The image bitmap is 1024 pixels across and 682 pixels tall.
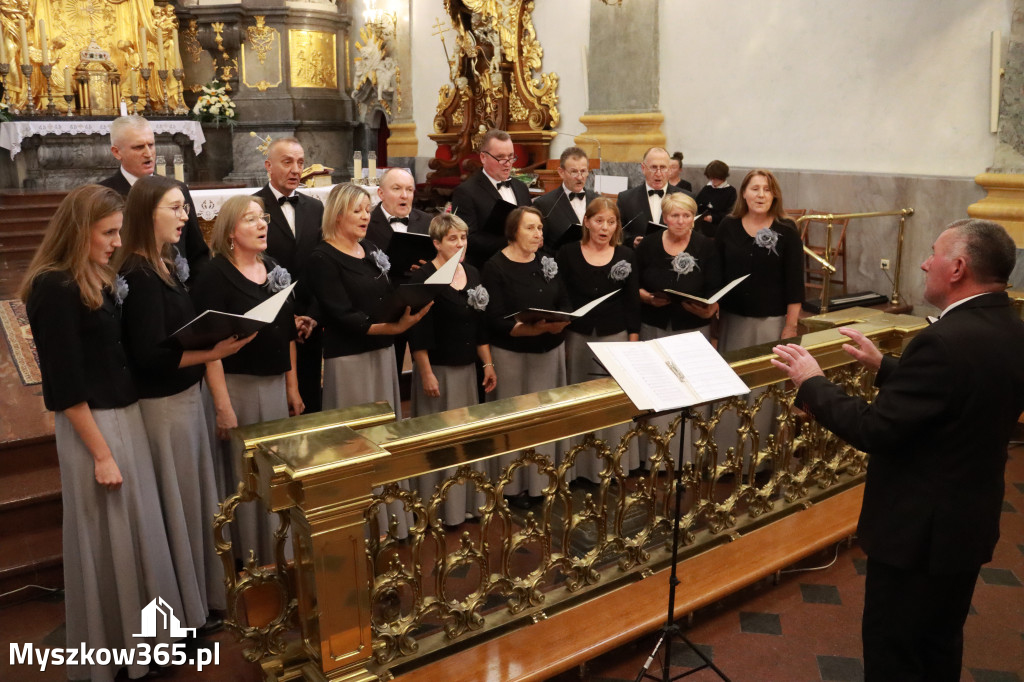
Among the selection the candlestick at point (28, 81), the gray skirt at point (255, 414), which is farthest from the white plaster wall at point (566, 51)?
the gray skirt at point (255, 414)

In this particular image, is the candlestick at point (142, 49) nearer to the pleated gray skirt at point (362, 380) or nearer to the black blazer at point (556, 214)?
the black blazer at point (556, 214)

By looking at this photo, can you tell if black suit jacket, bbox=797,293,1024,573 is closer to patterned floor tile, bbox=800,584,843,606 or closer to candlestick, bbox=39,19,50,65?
patterned floor tile, bbox=800,584,843,606

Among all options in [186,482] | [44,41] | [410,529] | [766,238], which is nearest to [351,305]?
[186,482]

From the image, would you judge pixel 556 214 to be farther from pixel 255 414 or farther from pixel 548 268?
pixel 255 414

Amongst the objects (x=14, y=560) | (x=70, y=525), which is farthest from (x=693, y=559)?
(x=14, y=560)

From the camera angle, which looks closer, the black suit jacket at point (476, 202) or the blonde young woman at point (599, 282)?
the blonde young woman at point (599, 282)

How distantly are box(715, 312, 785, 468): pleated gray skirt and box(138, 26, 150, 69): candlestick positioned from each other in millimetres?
11244

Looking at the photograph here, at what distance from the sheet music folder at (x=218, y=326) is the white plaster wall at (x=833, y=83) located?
6099 mm

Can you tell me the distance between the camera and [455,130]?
43.2 ft

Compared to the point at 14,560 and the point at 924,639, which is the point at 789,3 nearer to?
the point at 924,639

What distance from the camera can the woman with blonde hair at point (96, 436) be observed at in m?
2.82

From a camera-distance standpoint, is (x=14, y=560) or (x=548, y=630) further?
(x=14, y=560)

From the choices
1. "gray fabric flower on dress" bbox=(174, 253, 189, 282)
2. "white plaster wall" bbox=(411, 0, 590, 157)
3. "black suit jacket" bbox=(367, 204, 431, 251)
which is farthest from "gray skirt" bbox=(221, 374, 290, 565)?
"white plaster wall" bbox=(411, 0, 590, 157)

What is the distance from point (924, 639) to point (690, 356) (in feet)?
3.63
